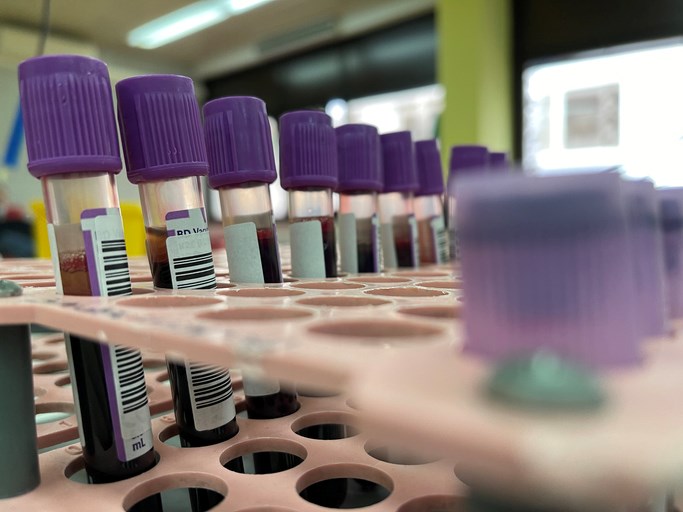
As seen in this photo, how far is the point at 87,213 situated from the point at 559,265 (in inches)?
11.2

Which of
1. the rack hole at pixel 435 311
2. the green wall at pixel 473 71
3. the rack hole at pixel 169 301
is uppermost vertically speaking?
the green wall at pixel 473 71

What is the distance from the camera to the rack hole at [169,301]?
0.31 m

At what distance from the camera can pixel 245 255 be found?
44 centimetres

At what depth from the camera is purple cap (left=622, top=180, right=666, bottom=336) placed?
0.24m

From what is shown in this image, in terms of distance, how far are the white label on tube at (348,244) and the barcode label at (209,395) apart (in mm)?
200

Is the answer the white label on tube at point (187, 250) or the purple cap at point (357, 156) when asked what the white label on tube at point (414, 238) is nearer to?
the purple cap at point (357, 156)

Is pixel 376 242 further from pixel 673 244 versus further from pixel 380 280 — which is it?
pixel 673 244

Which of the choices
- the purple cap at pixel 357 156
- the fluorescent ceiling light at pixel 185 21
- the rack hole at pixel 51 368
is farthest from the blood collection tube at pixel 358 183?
the fluorescent ceiling light at pixel 185 21

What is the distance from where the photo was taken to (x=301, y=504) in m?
0.35

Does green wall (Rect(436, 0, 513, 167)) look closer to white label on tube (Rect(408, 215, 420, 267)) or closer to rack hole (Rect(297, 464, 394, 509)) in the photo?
white label on tube (Rect(408, 215, 420, 267))

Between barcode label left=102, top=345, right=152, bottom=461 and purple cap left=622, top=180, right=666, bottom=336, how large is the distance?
30cm

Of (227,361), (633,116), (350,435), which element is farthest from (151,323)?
(633,116)

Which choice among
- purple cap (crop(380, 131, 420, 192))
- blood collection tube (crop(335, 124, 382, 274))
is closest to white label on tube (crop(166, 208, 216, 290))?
blood collection tube (crop(335, 124, 382, 274))

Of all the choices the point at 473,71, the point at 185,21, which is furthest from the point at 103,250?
the point at 185,21
